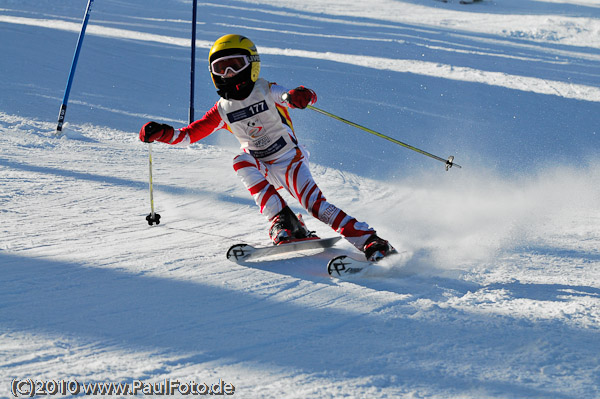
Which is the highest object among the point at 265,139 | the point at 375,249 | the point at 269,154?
the point at 265,139

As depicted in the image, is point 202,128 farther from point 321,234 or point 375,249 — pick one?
point 375,249

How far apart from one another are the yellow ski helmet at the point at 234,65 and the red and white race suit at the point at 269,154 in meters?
0.09

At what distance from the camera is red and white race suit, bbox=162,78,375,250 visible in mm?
4473

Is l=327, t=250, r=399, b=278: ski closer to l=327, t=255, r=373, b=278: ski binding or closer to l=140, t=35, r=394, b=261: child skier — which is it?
l=327, t=255, r=373, b=278: ski binding

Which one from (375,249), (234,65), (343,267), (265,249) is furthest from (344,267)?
(234,65)

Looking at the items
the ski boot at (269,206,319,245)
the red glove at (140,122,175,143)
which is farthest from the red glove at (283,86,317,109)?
the red glove at (140,122,175,143)

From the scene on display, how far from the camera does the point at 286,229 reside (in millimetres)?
4500

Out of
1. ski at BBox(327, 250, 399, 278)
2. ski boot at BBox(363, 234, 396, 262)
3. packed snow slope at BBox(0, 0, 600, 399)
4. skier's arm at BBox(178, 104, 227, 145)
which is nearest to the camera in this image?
packed snow slope at BBox(0, 0, 600, 399)

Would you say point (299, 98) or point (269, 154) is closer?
point (299, 98)

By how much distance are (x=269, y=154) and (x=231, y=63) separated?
2.36 ft

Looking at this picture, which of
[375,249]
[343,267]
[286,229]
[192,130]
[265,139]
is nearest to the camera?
[343,267]

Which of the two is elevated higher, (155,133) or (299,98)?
(299,98)

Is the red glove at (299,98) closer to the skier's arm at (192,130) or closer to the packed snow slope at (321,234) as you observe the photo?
the skier's arm at (192,130)

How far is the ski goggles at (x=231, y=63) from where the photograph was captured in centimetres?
438
